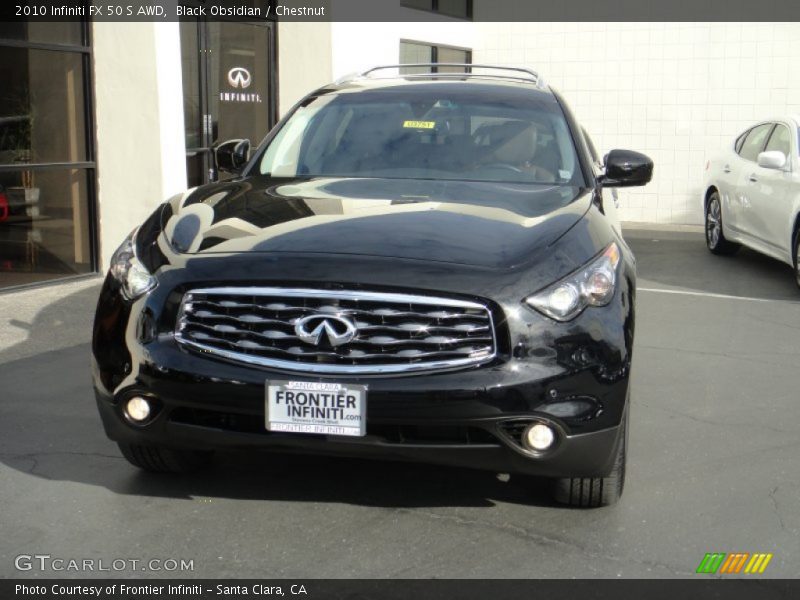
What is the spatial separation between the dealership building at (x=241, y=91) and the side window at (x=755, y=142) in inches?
172

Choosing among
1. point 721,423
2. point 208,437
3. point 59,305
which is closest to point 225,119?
point 59,305

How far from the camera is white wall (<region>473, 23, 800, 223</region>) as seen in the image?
52.0ft

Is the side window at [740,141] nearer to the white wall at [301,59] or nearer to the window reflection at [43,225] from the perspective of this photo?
the white wall at [301,59]

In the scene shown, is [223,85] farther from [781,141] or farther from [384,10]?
[781,141]

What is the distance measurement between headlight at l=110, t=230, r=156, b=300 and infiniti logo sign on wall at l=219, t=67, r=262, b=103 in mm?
8534

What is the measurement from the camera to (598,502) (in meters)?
4.35

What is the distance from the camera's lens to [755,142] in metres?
11.6

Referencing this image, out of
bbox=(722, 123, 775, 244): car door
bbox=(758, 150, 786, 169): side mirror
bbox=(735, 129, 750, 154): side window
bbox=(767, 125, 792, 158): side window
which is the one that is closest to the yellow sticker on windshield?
bbox=(758, 150, 786, 169): side mirror

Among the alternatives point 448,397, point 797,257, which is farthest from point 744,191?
point 448,397

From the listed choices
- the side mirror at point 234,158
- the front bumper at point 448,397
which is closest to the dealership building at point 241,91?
the side mirror at point 234,158

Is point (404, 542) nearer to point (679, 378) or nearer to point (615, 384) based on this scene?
point (615, 384)

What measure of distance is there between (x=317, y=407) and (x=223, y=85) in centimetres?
939

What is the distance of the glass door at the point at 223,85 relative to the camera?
12.0 m

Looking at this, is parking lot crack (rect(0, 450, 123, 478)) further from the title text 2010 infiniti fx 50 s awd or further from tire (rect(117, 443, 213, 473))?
the title text 2010 infiniti fx 50 s awd
